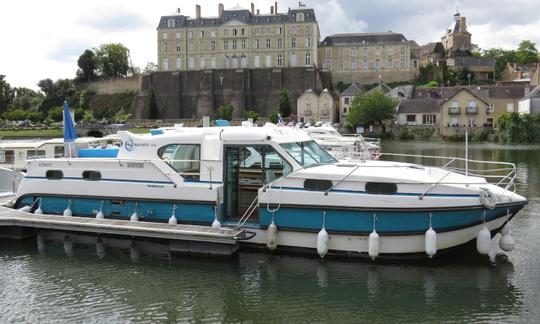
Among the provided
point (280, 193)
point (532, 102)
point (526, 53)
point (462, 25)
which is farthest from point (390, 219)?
point (526, 53)

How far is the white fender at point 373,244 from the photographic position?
11734 millimetres

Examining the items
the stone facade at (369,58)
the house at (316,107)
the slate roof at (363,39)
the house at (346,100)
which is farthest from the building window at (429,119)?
the slate roof at (363,39)

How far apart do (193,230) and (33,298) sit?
373 cm

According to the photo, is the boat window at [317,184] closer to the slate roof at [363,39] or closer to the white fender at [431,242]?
the white fender at [431,242]

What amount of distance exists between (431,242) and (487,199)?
Answer: 150cm

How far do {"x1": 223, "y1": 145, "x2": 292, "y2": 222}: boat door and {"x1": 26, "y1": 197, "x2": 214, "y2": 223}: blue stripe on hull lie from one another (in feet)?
2.12

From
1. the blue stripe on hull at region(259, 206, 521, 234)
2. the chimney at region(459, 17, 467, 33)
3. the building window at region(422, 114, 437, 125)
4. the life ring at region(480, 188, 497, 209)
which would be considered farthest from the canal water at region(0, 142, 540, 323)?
the chimney at region(459, 17, 467, 33)

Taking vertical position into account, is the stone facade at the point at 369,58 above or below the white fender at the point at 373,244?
above

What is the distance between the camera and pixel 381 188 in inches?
469

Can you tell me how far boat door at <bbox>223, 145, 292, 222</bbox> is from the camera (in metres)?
→ 13.2

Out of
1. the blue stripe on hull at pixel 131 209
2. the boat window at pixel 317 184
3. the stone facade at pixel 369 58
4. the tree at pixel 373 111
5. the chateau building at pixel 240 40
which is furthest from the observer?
the stone facade at pixel 369 58

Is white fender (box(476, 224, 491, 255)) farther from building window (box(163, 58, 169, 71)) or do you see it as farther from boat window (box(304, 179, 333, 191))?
building window (box(163, 58, 169, 71))

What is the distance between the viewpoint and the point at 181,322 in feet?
31.8

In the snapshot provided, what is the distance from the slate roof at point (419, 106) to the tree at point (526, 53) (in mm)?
59448
